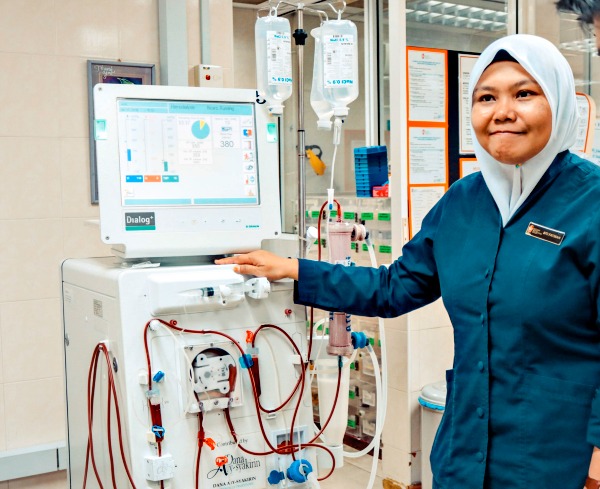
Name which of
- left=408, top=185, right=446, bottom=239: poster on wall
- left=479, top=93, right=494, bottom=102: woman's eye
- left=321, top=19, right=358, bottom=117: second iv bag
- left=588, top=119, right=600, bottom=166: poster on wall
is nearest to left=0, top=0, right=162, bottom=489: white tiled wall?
left=321, top=19, right=358, bottom=117: second iv bag

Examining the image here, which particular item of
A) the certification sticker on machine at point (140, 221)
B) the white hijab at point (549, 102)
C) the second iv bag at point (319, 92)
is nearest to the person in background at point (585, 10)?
the second iv bag at point (319, 92)

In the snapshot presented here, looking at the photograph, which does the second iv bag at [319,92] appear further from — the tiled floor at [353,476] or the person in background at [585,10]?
the tiled floor at [353,476]

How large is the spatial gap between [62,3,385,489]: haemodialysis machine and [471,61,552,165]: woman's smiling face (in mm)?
564

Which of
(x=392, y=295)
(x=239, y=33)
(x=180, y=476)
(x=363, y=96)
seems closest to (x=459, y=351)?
(x=392, y=295)

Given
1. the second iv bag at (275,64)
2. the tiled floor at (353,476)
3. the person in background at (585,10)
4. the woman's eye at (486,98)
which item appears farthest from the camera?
the tiled floor at (353,476)

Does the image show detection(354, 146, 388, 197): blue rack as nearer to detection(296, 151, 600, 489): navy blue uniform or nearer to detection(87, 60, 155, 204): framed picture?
detection(87, 60, 155, 204): framed picture

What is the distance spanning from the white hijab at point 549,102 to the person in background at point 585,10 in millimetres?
1867

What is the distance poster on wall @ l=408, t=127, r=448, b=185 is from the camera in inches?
129

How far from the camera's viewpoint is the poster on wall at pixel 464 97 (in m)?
3.38

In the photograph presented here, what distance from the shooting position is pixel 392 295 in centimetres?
180

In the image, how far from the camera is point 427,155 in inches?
131

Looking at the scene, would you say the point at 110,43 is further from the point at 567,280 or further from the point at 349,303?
the point at 567,280

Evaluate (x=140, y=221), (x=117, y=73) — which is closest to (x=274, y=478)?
(x=140, y=221)

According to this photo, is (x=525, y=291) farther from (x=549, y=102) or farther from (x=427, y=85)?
(x=427, y=85)
